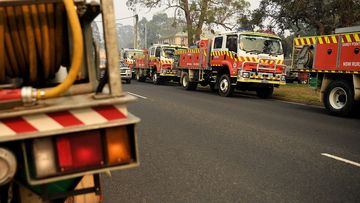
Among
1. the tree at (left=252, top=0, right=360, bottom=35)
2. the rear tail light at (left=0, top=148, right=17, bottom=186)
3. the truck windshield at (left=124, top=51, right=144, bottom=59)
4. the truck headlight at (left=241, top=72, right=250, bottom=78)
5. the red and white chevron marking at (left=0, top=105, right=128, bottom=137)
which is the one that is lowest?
the truck headlight at (left=241, top=72, right=250, bottom=78)

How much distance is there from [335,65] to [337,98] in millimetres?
1048

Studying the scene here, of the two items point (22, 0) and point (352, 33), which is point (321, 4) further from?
point (22, 0)

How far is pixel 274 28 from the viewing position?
33.1 m

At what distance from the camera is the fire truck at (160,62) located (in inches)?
991

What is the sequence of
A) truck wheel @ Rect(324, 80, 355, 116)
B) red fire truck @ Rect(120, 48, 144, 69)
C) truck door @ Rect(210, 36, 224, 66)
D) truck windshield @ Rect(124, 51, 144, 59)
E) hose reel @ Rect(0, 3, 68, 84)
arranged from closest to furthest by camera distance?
1. hose reel @ Rect(0, 3, 68, 84)
2. truck wheel @ Rect(324, 80, 355, 116)
3. truck door @ Rect(210, 36, 224, 66)
4. red fire truck @ Rect(120, 48, 144, 69)
5. truck windshield @ Rect(124, 51, 144, 59)

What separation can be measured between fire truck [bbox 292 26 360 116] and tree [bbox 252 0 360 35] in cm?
1458

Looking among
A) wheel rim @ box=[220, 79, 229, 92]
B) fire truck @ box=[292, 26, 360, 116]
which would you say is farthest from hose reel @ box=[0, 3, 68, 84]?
wheel rim @ box=[220, 79, 229, 92]

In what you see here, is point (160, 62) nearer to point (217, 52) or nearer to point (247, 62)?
point (217, 52)

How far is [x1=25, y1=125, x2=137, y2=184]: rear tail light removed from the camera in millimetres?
1945

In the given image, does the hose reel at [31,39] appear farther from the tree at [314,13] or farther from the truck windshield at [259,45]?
the tree at [314,13]

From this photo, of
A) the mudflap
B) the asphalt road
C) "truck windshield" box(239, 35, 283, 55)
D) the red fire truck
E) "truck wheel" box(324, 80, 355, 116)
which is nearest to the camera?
the mudflap

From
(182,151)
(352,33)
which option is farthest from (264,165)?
(352,33)

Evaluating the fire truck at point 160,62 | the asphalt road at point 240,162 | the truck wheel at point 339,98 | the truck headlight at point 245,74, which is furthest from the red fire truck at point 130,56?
the asphalt road at point 240,162

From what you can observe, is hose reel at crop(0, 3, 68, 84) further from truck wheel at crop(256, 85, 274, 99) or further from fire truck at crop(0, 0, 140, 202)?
truck wheel at crop(256, 85, 274, 99)
